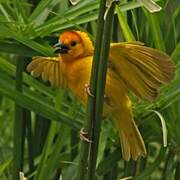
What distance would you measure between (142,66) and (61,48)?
30 cm

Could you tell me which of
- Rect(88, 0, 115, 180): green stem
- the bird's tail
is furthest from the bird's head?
Rect(88, 0, 115, 180): green stem

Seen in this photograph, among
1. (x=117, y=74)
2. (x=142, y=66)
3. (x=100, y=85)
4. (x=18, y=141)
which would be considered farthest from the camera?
(x=18, y=141)

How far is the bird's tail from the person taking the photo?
3.40 feet

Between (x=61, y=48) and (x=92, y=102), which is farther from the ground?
(x=61, y=48)

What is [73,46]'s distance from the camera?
1095mm

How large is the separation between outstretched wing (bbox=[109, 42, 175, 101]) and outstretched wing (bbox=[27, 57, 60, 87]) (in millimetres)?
219

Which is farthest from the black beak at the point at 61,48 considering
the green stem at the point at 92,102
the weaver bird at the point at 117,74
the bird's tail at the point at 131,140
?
the green stem at the point at 92,102

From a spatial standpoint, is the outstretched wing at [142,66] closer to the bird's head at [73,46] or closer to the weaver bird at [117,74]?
the weaver bird at [117,74]

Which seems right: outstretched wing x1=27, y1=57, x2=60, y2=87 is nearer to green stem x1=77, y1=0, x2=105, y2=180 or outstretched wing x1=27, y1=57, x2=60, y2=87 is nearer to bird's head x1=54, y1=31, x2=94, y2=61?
bird's head x1=54, y1=31, x2=94, y2=61

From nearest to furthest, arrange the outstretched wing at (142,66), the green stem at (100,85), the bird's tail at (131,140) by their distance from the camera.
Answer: the green stem at (100,85) → the outstretched wing at (142,66) → the bird's tail at (131,140)

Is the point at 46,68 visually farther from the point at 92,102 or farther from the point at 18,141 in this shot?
the point at 92,102

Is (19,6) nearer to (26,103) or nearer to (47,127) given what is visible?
(26,103)

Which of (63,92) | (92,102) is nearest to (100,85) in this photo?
(92,102)

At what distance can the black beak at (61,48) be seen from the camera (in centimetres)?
108
